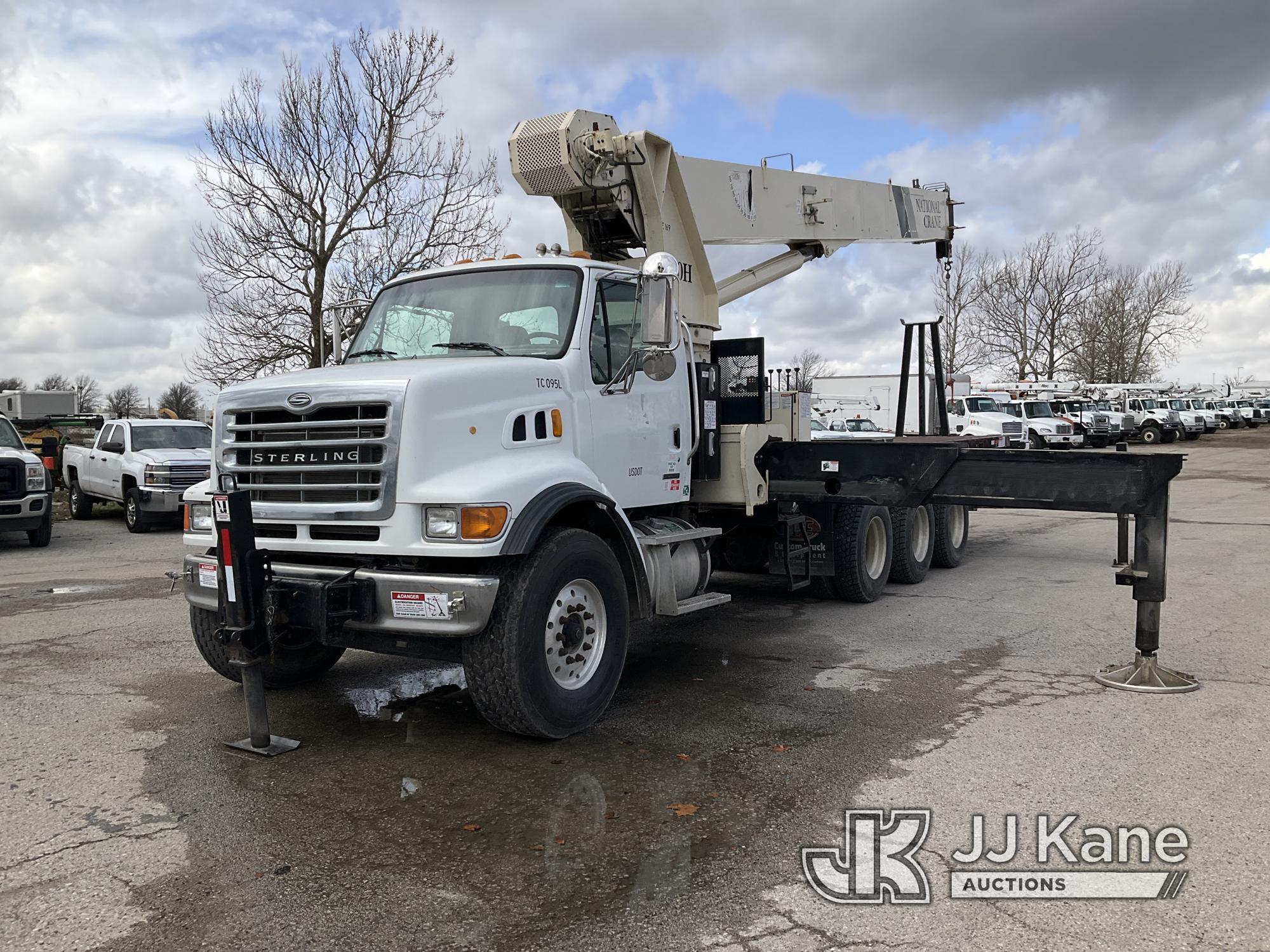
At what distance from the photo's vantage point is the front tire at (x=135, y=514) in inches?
671

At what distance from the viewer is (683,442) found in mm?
7133

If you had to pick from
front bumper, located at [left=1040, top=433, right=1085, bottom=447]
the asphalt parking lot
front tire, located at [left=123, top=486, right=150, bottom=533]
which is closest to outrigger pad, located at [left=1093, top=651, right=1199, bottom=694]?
the asphalt parking lot

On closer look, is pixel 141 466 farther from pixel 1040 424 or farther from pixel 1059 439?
pixel 1059 439

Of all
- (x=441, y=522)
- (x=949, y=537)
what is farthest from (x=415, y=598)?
(x=949, y=537)

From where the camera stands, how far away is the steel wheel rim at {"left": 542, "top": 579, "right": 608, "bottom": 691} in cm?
537

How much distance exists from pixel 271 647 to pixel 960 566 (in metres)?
9.15

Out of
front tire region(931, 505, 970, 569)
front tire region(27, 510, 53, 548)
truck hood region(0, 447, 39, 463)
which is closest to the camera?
front tire region(931, 505, 970, 569)

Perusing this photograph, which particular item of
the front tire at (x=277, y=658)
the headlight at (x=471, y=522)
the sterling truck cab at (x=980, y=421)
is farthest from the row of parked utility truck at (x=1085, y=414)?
the headlight at (x=471, y=522)

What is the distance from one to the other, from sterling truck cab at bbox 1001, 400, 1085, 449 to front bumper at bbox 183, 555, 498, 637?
34.5 metres

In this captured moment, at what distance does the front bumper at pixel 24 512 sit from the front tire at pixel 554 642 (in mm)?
12278

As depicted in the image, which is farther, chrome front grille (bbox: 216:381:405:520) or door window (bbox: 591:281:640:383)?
door window (bbox: 591:281:640:383)

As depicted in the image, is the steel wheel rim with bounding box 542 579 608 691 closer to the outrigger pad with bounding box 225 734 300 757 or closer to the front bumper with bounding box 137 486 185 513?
the outrigger pad with bounding box 225 734 300 757

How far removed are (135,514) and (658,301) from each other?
14249 mm

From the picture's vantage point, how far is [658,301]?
19.7ft
